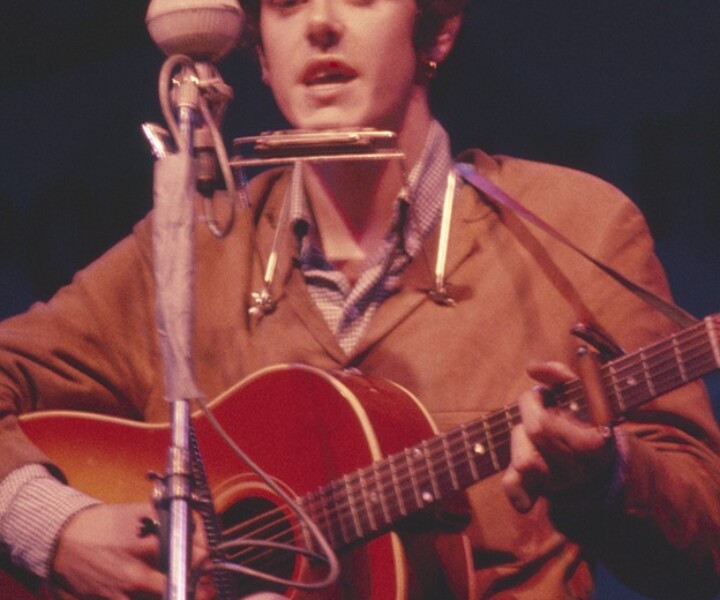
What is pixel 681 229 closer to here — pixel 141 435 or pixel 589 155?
pixel 589 155

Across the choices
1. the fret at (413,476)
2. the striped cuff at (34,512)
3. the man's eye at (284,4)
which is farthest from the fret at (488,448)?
the man's eye at (284,4)

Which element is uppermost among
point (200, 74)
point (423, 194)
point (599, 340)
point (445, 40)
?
point (445, 40)

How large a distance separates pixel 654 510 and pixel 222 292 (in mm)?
959

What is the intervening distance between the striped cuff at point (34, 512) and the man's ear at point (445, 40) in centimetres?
108

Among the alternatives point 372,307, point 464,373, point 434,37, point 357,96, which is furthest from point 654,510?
point 434,37

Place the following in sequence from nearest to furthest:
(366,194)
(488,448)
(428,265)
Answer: (488,448)
(428,265)
(366,194)

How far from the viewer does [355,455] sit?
2.05 metres

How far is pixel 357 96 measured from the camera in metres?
2.29

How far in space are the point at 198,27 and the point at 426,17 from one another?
0.86 m

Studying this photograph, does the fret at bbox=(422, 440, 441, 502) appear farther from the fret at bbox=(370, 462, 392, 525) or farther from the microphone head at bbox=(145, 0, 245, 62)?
the microphone head at bbox=(145, 0, 245, 62)

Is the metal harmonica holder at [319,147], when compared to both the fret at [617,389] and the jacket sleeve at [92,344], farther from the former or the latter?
the jacket sleeve at [92,344]

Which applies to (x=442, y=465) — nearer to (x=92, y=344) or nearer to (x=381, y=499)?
(x=381, y=499)

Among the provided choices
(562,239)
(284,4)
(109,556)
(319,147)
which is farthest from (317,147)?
(109,556)

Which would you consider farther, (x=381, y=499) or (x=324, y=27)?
(x=324, y=27)
